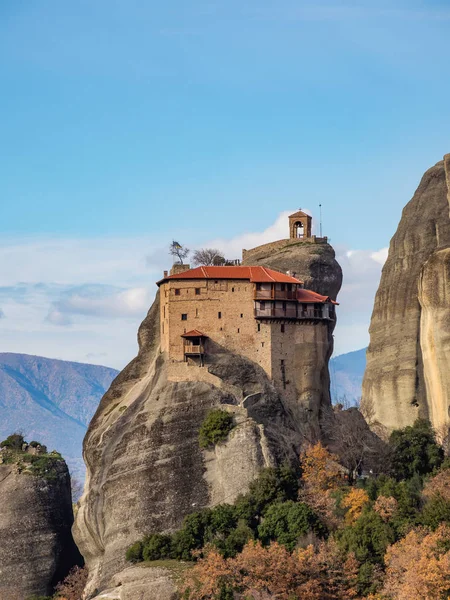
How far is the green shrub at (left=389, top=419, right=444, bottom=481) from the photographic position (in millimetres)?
89312

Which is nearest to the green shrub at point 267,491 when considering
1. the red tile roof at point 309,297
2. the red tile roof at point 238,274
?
the red tile roof at point 309,297

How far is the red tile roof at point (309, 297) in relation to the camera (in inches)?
3716

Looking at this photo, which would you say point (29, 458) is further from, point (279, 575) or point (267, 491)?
point (279, 575)

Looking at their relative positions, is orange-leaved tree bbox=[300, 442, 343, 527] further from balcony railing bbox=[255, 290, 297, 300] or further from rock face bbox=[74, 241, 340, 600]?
balcony railing bbox=[255, 290, 297, 300]

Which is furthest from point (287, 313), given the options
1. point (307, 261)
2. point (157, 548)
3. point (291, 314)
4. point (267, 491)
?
point (157, 548)

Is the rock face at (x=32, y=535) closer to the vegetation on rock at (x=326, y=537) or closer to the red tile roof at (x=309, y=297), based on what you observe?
the vegetation on rock at (x=326, y=537)

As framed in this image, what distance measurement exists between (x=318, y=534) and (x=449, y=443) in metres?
16.7

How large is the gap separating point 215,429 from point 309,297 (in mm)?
13134

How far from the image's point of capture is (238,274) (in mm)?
93938

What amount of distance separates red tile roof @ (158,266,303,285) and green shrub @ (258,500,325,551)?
17864 mm

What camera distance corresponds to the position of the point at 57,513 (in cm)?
10344

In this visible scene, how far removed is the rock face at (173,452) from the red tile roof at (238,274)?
Result: 17.9 ft

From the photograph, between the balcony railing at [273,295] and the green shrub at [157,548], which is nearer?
the green shrub at [157,548]

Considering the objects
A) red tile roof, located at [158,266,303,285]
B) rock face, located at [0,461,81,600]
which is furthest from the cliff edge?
red tile roof, located at [158,266,303,285]
